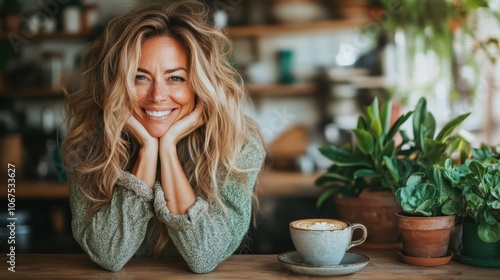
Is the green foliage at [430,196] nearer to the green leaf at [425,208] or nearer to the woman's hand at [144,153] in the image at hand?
the green leaf at [425,208]

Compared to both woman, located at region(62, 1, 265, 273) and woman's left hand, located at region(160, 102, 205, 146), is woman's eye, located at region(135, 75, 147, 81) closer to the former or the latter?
woman, located at region(62, 1, 265, 273)

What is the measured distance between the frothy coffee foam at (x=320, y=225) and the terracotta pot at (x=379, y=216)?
0.80ft

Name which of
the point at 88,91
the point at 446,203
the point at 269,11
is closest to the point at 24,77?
the point at 269,11

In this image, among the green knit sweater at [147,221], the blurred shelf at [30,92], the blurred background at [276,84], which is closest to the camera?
the green knit sweater at [147,221]

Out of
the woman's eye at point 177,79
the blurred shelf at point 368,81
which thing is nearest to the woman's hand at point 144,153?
the woman's eye at point 177,79

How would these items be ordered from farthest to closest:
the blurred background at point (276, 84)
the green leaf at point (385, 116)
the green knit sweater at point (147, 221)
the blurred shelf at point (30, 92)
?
the blurred shelf at point (30, 92) → the blurred background at point (276, 84) → the green leaf at point (385, 116) → the green knit sweater at point (147, 221)

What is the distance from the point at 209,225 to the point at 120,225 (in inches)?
8.3

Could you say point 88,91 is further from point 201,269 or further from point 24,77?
point 24,77

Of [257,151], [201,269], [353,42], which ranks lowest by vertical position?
[201,269]

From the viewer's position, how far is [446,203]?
1.44 meters

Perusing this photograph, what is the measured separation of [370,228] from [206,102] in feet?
1.73

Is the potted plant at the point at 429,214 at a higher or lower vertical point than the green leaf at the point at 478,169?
lower

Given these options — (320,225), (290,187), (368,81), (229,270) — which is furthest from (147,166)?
(368,81)

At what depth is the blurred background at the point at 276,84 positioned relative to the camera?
3.94 metres
